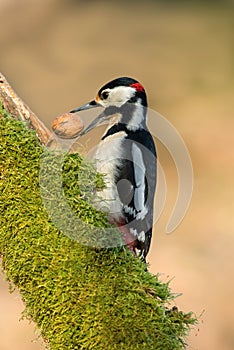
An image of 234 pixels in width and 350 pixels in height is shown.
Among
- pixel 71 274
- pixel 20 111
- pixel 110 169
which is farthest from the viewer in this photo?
pixel 110 169

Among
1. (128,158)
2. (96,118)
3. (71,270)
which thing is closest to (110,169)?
(128,158)

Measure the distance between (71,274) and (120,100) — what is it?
718mm

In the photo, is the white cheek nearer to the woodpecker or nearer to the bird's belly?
the woodpecker

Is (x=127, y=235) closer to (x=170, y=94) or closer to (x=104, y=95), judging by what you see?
(x=104, y=95)

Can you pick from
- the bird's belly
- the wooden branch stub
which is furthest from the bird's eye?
the wooden branch stub

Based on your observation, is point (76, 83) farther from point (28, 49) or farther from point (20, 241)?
point (20, 241)

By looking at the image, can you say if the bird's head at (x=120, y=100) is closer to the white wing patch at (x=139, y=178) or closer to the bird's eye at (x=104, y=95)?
the bird's eye at (x=104, y=95)

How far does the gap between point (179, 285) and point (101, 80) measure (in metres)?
2.72

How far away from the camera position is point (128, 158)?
2.24 m

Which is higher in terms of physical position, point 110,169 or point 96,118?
point 96,118

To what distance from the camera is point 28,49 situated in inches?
284

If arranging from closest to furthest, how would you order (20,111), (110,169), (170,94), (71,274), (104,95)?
(71,274) < (20,111) < (110,169) < (104,95) < (170,94)

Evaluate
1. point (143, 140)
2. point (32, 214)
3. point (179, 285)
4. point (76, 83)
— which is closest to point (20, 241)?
point (32, 214)

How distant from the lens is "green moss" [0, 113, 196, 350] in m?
1.76
